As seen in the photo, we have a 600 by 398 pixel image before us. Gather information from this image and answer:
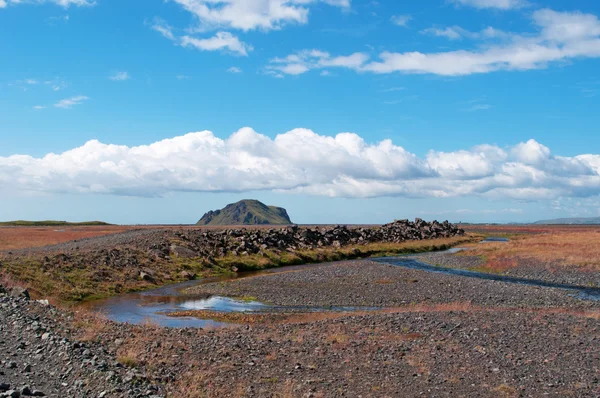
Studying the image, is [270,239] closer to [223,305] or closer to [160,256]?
[160,256]

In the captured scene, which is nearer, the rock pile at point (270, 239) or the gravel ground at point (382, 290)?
the gravel ground at point (382, 290)

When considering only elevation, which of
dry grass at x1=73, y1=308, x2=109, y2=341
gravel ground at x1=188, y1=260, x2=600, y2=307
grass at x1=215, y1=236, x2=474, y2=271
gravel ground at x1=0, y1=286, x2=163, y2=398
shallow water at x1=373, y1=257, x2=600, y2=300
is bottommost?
shallow water at x1=373, y1=257, x2=600, y2=300

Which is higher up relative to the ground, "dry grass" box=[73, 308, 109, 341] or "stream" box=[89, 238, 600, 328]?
"dry grass" box=[73, 308, 109, 341]

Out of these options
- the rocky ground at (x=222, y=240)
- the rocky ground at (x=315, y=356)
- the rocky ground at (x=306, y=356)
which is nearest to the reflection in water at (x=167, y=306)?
the rocky ground at (x=306, y=356)

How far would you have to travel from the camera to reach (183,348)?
64.5ft

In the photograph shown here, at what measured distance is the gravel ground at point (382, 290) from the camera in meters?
36.6

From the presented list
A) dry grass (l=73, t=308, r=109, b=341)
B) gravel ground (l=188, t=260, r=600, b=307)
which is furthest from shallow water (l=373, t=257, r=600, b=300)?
dry grass (l=73, t=308, r=109, b=341)

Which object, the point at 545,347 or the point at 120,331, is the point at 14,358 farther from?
the point at 545,347

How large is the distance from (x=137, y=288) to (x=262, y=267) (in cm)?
2085

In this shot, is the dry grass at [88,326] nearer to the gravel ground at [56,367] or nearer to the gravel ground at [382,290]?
the gravel ground at [56,367]

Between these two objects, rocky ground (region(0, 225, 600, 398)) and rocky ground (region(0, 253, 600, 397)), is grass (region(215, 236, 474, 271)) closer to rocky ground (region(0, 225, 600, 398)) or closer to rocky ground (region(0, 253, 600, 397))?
rocky ground (region(0, 225, 600, 398))

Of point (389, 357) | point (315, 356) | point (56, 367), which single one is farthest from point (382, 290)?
point (56, 367)

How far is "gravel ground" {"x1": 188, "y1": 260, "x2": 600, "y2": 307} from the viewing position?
3656 centimetres

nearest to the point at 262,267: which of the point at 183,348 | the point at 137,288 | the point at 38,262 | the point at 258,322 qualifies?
the point at 137,288
